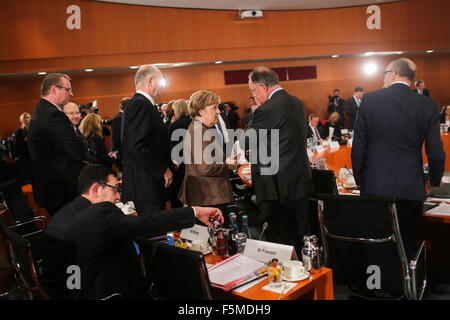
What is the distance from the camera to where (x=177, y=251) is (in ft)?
5.39

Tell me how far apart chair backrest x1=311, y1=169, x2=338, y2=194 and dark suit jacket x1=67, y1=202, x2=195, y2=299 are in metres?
1.49

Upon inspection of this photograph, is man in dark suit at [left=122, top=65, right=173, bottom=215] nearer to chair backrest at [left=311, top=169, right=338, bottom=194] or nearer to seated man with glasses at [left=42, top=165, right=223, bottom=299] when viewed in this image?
seated man with glasses at [left=42, top=165, right=223, bottom=299]

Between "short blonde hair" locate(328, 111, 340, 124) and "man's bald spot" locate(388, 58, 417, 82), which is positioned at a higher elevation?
"man's bald spot" locate(388, 58, 417, 82)

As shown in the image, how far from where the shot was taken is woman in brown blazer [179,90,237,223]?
304 cm

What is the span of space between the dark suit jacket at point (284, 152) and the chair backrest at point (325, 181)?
0.35 m

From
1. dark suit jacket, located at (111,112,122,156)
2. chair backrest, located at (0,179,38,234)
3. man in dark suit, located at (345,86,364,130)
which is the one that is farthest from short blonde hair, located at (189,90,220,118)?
man in dark suit, located at (345,86,364,130)

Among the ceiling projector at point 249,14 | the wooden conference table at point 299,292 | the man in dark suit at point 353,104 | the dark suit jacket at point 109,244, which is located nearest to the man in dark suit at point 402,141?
the wooden conference table at point 299,292

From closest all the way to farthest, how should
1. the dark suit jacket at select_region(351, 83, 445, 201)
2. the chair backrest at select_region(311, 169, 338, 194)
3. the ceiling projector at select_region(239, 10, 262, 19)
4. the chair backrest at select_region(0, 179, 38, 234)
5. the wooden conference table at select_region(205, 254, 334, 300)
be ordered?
the wooden conference table at select_region(205, 254, 334, 300), the dark suit jacket at select_region(351, 83, 445, 201), the chair backrest at select_region(311, 169, 338, 194), the chair backrest at select_region(0, 179, 38, 234), the ceiling projector at select_region(239, 10, 262, 19)

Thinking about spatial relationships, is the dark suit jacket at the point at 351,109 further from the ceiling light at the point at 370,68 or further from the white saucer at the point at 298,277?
the white saucer at the point at 298,277

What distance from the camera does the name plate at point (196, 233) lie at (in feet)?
7.48

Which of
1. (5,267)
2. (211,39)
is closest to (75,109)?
(5,267)

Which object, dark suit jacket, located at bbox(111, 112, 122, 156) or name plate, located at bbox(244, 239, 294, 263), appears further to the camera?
dark suit jacket, located at bbox(111, 112, 122, 156)

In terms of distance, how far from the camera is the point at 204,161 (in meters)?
3.04
